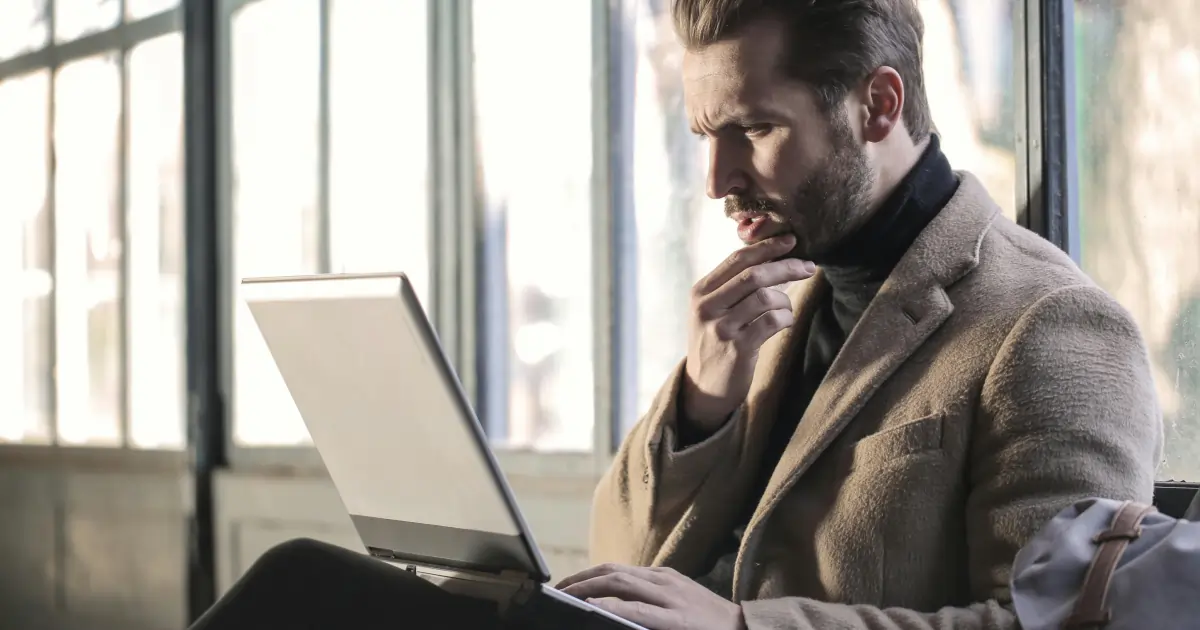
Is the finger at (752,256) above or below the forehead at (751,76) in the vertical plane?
below

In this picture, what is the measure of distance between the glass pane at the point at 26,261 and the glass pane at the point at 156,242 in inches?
24.6

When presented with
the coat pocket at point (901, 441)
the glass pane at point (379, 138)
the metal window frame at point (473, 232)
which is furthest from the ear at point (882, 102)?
the glass pane at point (379, 138)

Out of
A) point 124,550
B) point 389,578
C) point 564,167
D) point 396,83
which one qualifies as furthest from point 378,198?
point 389,578

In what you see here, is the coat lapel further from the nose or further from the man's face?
the nose

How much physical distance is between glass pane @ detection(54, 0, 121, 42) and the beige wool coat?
11.5ft

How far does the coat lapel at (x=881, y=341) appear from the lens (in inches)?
55.9

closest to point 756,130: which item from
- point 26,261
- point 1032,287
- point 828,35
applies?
point 828,35

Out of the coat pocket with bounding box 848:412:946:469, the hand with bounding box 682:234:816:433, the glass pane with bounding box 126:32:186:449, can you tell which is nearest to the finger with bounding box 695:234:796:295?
the hand with bounding box 682:234:816:433

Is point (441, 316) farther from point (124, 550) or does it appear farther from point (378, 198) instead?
point (124, 550)

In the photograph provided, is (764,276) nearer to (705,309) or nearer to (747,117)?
(705,309)

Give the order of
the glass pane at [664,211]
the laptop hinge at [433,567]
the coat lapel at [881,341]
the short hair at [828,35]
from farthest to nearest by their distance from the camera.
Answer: the glass pane at [664,211] → the short hair at [828,35] → the coat lapel at [881,341] → the laptop hinge at [433,567]

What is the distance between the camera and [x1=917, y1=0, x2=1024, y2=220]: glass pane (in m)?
2.15

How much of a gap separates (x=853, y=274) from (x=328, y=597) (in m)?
0.75

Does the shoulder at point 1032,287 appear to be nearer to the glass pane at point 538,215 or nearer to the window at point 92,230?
the glass pane at point 538,215
